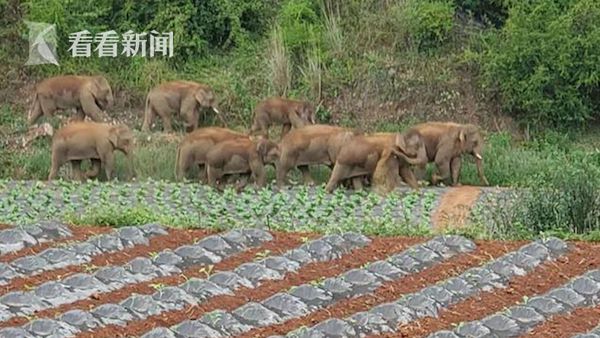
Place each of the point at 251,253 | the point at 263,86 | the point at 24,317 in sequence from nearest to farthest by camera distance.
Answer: the point at 24,317 → the point at 251,253 → the point at 263,86

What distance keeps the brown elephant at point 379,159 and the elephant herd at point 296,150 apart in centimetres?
1

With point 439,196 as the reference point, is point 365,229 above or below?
above

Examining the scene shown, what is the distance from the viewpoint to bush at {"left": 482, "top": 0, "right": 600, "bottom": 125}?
917 inches

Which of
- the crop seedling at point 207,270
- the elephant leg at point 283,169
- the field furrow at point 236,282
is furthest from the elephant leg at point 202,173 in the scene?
the crop seedling at point 207,270

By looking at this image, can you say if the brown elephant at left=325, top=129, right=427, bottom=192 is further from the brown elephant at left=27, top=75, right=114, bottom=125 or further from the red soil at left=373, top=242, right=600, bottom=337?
the red soil at left=373, top=242, right=600, bottom=337

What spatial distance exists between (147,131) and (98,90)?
1026 millimetres

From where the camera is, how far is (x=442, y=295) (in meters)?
9.05

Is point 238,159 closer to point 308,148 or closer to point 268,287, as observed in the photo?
point 308,148

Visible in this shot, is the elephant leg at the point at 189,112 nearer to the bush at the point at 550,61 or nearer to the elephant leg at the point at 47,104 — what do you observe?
the elephant leg at the point at 47,104

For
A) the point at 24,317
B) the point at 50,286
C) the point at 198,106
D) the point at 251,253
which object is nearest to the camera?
the point at 24,317

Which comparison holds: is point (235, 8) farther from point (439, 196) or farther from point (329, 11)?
point (439, 196)

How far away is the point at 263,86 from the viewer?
82.0ft

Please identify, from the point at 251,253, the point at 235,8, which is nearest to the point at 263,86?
the point at 235,8

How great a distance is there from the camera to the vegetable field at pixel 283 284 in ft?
27.5
